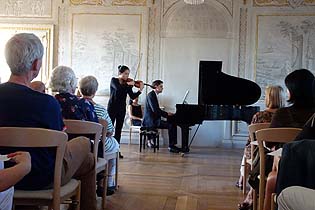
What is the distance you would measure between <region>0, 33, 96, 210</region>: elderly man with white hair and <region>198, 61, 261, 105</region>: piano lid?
461cm

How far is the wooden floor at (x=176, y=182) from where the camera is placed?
392 cm

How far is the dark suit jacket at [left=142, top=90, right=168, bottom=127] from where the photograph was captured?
7516 millimetres

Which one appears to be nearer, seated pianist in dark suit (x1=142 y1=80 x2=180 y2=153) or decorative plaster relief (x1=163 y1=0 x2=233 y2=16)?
seated pianist in dark suit (x1=142 y1=80 x2=180 y2=153)

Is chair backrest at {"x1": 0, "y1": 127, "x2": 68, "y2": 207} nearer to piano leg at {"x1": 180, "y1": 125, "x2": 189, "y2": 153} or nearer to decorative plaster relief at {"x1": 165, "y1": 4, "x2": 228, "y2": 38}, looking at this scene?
piano leg at {"x1": 180, "y1": 125, "x2": 189, "y2": 153}

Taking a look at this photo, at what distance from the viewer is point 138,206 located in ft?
12.4

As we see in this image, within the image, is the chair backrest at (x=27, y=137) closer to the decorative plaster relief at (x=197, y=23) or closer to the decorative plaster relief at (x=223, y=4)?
the decorative plaster relief at (x=197, y=23)

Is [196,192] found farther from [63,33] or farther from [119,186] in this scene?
[63,33]

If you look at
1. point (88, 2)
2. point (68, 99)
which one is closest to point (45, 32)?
point (88, 2)

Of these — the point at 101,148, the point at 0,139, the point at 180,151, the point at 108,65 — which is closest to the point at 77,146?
the point at 0,139

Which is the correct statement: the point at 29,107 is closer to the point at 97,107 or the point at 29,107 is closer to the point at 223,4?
the point at 97,107

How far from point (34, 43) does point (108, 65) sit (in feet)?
21.1

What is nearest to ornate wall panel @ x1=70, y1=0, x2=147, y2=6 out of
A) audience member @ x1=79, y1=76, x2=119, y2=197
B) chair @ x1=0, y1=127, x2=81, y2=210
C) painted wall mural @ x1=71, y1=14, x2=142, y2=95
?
painted wall mural @ x1=71, y1=14, x2=142, y2=95

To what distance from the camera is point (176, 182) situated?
4906mm

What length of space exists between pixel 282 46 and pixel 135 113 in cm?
307
